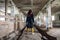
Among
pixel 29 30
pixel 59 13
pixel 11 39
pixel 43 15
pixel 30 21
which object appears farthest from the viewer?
pixel 59 13

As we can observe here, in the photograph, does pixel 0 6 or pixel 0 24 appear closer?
pixel 0 24

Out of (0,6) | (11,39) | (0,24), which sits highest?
(0,6)

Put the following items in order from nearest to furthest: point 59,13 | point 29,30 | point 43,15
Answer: point 29,30
point 43,15
point 59,13

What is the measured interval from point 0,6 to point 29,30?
345 cm

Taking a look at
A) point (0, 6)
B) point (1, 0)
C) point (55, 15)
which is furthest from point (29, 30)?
point (55, 15)

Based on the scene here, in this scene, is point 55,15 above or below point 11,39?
above

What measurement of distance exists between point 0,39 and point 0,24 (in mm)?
509

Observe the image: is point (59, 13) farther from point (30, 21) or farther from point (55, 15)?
point (30, 21)

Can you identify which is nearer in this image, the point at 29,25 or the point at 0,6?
the point at 29,25

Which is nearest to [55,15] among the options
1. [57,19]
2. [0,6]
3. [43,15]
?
[57,19]

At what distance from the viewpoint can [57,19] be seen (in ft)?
70.2

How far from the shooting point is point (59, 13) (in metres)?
21.1

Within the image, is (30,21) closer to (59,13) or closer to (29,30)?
(29,30)

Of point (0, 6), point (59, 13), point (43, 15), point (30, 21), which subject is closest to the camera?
point (30, 21)
